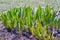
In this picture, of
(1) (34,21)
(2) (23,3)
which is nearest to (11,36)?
(1) (34,21)

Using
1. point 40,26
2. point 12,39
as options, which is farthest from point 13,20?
point 40,26

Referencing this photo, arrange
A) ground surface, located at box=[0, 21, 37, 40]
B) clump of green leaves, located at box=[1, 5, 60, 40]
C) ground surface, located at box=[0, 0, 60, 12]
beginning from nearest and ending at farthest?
clump of green leaves, located at box=[1, 5, 60, 40] → ground surface, located at box=[0, 21, 37, 40] → ground surface, located at box=[0, 0, 60, 12]

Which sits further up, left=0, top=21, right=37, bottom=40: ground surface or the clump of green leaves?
the clump of green leaves

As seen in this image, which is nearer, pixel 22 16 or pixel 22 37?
pixel 22 37

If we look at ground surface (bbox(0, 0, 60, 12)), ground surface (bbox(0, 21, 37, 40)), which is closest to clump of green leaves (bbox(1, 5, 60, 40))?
Result: ground surface (bbox(0, 21, 37, 40))

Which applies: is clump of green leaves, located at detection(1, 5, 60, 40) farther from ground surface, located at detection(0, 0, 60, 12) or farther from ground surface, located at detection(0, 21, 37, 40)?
ground surface, located at detection(0, 0, 60, 12)

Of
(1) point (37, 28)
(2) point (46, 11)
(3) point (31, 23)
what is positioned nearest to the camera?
(1) point (37, 28)

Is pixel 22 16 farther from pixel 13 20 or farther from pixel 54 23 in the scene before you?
pixel 54 23

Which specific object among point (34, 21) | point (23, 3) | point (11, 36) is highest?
point (34, 21)

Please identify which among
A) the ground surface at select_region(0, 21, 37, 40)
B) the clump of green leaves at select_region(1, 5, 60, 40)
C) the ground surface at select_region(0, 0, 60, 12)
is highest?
the clump of green leaves at select_region(1, 5, 60, 40)

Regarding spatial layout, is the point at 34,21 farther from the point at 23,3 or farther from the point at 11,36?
the point at 23,3

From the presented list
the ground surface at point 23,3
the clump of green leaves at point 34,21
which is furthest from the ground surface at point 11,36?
the ground surface at point 23,3
